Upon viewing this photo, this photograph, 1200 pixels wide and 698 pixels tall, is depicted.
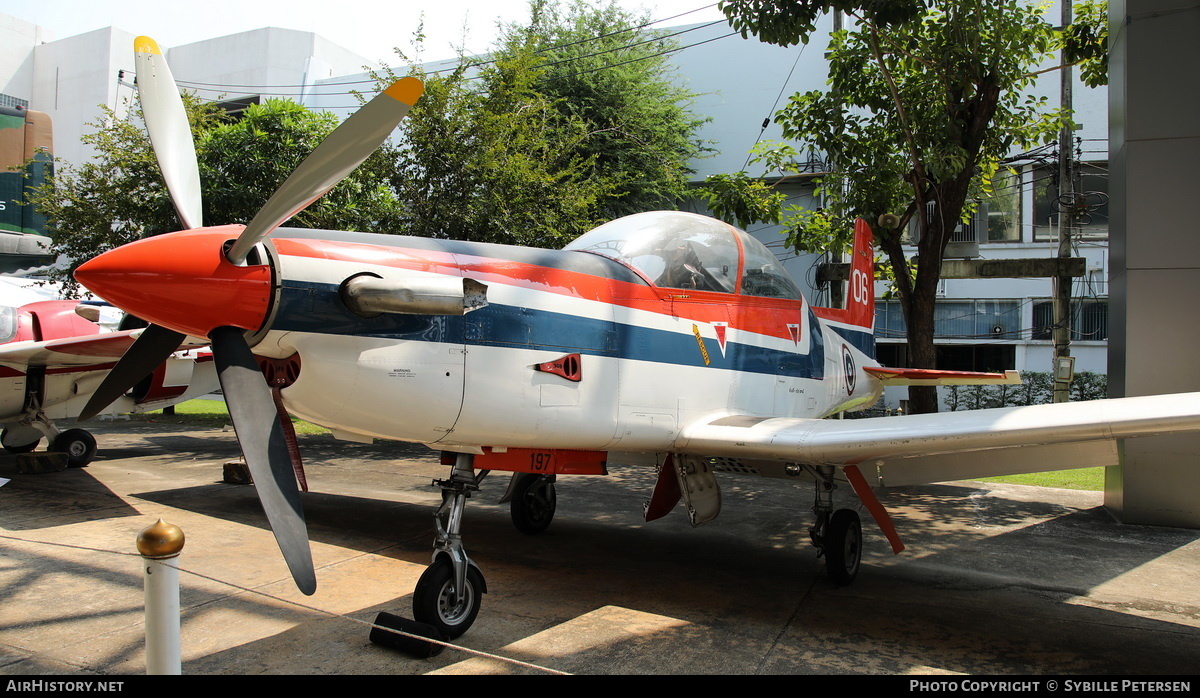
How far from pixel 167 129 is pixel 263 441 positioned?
2.05m

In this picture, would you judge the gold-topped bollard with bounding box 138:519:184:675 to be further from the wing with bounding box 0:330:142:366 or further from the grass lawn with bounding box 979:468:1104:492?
the grass lawn with bounding box 979:468:1104:492

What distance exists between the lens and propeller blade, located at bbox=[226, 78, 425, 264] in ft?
9.96

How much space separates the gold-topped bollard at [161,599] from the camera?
95.3 inches

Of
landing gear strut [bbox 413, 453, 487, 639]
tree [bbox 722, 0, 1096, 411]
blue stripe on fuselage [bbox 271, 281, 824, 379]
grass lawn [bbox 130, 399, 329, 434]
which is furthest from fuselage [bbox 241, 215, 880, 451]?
grass lawn [bbox 130, 399, 329, 434]

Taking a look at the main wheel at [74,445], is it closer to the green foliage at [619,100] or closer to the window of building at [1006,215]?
the green foliage at [619,100]

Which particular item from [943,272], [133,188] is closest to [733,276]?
[943,272]

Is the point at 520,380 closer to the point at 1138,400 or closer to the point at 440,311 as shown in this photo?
the point at 440,311

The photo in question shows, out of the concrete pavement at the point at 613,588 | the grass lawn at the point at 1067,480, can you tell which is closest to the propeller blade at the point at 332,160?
the concrete pavement at the point at 613,588

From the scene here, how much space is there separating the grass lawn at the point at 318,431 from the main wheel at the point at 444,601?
255 cm

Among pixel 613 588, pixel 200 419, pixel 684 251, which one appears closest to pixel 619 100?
pixel 200 419

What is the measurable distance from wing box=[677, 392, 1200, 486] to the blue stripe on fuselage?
482 millimetres

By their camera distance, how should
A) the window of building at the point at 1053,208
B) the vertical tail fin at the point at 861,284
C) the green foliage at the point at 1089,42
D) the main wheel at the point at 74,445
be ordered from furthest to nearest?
the window of building at the point at 1053,208 → the green foliage at the point at 1089,42 → the main wheel at the point at 74,445 → the vertical tail fin at the point at 861,284

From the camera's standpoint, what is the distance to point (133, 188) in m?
11.6

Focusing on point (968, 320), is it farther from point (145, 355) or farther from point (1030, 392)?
point (145, 355)
